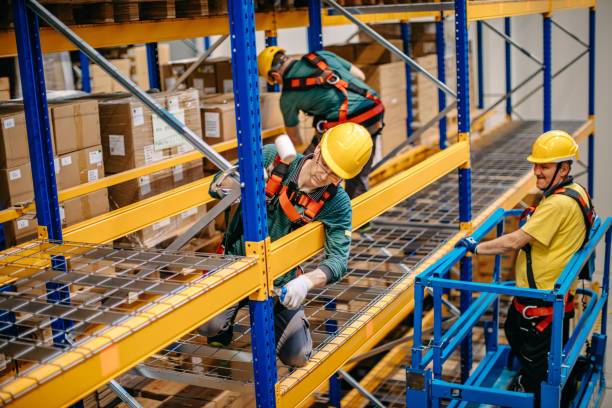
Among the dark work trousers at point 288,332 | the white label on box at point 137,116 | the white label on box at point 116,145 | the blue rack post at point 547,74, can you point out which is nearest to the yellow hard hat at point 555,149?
the dark work trousers at point 288,332

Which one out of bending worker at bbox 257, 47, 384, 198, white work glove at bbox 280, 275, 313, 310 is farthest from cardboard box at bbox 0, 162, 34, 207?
bending worker at bbox 257, 47, 384, 198

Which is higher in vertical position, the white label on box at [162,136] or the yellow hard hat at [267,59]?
the yellow hard hat at [267,59]

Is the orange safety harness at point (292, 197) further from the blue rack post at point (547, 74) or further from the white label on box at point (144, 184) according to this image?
the blue rack post at point (547, 74)

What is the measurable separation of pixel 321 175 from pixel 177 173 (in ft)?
6.80

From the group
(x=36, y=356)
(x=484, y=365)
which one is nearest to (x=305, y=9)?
(x=484, y=365)

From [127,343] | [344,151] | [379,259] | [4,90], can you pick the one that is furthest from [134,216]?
[379,259]

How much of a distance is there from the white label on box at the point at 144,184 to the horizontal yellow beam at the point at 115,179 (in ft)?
0.50

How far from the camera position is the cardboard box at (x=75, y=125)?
5270 mm

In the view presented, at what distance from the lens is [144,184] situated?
6.07 m

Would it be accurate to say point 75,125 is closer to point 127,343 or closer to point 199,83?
point 127,343

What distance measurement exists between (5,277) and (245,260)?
1108 mm

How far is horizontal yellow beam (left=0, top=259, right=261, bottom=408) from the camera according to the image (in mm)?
2758

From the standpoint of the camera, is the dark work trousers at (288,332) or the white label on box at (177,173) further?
the white label on box at (177,173)

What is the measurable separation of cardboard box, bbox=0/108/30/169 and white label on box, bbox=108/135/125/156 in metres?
0.88
